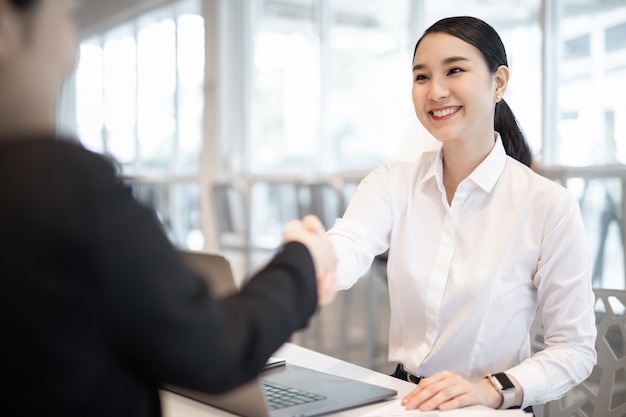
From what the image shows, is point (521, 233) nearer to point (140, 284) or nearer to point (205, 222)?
point (140, 284)

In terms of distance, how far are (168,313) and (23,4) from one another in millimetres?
300

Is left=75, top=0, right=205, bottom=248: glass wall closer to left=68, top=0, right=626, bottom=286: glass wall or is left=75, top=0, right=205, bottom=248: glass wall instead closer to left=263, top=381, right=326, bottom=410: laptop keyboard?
left=68, top=0, right=626, bottom=286: glass wall

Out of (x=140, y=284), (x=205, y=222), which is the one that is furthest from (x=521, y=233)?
(x=205, y=222)

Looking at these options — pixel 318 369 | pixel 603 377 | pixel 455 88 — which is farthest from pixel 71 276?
pixel 603 377

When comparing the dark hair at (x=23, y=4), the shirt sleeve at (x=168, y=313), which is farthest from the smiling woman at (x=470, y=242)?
the dark hair at (x=23, y=4)

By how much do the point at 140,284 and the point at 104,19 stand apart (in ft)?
28.0

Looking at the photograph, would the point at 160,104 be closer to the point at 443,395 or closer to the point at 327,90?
the point at 327,90

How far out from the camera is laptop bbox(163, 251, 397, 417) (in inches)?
42.0

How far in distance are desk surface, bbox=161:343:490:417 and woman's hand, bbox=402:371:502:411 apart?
2.0 inches

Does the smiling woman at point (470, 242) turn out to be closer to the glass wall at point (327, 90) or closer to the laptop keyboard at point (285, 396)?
the laptop keyboard at point (285, 396)

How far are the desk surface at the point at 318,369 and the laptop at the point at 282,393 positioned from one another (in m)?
0.01

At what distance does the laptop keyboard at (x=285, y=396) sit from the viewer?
3.74 feet

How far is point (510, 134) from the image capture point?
1.79 meters

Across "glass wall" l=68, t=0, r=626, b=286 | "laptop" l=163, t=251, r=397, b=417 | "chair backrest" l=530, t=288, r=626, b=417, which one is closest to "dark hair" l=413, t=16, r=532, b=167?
"chair backrest" l=530, t=288, r=626, b=417
